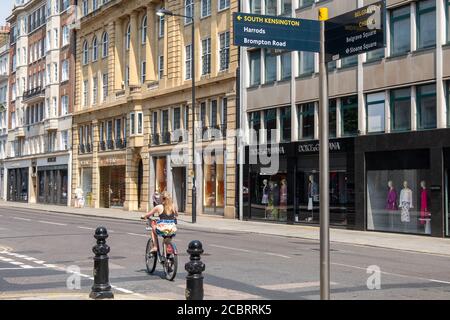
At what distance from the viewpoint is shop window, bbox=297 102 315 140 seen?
3089 centimetres

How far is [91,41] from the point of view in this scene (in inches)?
2233

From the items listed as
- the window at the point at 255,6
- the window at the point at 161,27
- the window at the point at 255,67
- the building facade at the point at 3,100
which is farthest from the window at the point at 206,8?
the building facade at the point at 3,100

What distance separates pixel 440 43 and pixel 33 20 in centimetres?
5597

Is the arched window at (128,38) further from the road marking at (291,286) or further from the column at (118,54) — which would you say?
the road marking at (291,286)

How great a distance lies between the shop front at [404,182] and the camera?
24.3 meters

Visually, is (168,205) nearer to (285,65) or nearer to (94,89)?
(285,65)

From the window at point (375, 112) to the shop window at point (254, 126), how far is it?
8215 mm

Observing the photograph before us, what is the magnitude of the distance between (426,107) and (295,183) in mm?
8690

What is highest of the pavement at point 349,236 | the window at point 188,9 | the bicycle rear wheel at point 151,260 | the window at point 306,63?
the window at point 188,9

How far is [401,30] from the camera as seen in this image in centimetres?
2634

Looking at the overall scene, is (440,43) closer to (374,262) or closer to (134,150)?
(374,262)

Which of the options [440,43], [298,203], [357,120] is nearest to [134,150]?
[298,203]

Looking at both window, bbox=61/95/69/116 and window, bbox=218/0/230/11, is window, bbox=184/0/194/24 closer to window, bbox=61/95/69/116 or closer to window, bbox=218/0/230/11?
window, bbox=218/0/230/11
